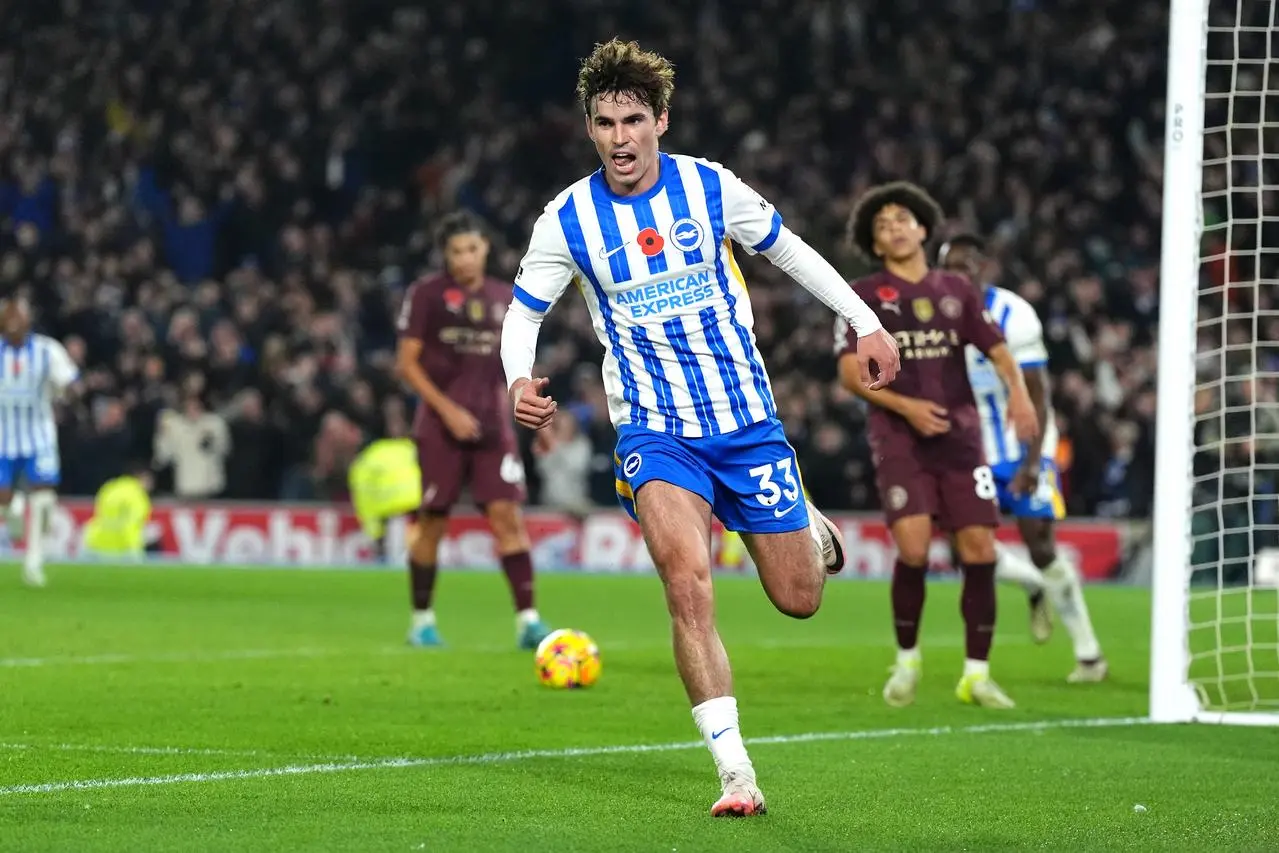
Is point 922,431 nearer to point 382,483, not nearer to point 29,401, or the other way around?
point 29,401

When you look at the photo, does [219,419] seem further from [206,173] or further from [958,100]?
[958,100]

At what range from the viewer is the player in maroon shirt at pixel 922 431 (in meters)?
9.28

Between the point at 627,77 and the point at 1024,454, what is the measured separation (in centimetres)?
488

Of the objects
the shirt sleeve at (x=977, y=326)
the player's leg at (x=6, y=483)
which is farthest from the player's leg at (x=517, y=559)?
the player's leg at (x=6, y=483)

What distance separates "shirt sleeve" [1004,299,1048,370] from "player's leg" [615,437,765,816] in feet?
14.9

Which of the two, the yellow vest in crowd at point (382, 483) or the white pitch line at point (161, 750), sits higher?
the yellow vest in crowd at point (382, 483)

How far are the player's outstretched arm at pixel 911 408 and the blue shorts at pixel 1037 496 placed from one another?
167cm

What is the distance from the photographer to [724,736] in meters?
5.89

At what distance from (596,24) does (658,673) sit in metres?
19.4

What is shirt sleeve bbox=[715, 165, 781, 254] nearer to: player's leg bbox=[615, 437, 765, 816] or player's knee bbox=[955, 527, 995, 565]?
player's leg bbox=[615, 437, 765, 816]

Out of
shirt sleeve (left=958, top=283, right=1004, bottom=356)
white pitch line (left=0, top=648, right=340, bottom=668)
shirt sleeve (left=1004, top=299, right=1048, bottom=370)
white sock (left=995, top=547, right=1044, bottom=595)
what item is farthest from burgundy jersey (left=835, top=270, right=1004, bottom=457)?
white pitch line (left=0, top=648, right=340, bottom=668)

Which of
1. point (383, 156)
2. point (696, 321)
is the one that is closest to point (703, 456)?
point (696, 321)

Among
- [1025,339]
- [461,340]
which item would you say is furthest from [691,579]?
[461,340]

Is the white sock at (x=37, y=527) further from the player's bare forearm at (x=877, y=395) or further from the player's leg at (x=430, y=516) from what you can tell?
the player's bare forearm at (x=877, y=395)
